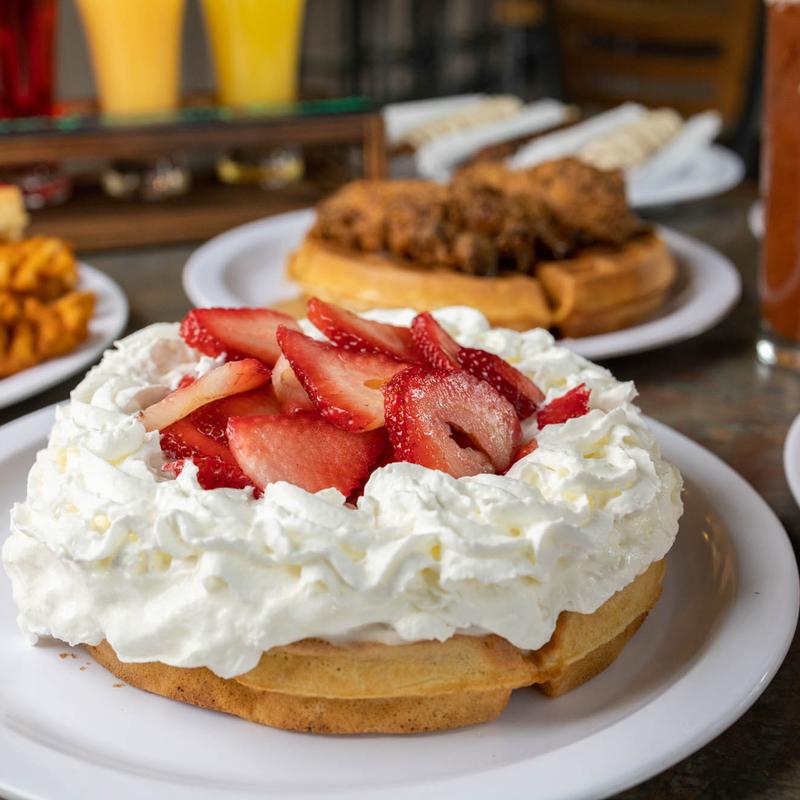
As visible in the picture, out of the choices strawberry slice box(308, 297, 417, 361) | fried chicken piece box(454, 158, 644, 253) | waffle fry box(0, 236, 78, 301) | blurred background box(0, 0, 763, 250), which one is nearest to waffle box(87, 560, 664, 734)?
→ strawberry slice box(308, 297, 417, 361)

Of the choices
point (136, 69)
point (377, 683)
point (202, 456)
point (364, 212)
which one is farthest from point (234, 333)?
point (136, 69)

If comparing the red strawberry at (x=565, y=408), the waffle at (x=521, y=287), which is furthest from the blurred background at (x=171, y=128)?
the red strawberry at (x=565, y=408)

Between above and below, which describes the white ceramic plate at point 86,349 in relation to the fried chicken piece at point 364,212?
below

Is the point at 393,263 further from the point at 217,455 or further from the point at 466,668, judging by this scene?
the point at 466,668

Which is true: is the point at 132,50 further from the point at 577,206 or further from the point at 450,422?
the point at 450,422

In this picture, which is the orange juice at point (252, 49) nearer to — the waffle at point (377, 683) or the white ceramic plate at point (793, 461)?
the white ceramic plate at point (793, 461)

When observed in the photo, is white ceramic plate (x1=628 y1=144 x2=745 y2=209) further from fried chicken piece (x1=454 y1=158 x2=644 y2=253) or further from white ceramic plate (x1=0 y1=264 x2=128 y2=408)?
white ceramic plate (x1=0 y1=264 x2=128 y2=408)

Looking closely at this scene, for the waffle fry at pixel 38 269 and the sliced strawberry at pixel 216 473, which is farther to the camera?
the waffle fry at pixel 38 269

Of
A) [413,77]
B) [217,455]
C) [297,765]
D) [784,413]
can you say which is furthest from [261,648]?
[413,77]

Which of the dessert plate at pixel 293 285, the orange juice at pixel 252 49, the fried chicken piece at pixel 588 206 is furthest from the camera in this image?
the orange juice at pixel 252 49
